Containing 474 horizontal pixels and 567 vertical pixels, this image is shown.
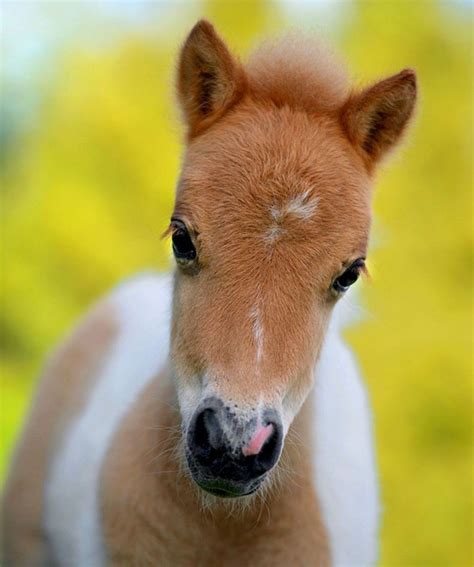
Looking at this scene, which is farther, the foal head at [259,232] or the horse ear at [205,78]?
the horse ear at [205,78]

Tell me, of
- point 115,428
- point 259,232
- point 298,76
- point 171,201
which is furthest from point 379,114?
point 171,201

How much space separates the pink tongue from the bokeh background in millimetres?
6900

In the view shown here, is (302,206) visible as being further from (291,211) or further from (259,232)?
(259,232)

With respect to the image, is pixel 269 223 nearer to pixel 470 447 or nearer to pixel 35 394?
pixel 35 394

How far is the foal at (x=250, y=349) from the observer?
2.63 m

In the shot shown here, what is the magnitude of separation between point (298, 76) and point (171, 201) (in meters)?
8.07

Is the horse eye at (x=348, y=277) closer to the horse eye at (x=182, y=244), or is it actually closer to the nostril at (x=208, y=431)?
the horse eye at (x=182, y=244)

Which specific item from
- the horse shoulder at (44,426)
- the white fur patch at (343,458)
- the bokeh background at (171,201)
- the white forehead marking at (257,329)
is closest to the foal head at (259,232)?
the white forehead marking at (257,329)

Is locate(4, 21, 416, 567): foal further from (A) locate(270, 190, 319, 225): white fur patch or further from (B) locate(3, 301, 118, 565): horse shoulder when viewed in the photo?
(B) locate(3, 301, 118, 565): horse shoulder

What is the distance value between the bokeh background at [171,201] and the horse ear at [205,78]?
6.41 m

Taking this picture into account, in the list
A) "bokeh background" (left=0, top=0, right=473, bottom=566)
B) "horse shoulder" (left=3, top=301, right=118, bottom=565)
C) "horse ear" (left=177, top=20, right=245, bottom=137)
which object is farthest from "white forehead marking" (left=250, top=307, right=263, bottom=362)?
"bokeh background" (left=0, top=0, right=473, bottom=566)

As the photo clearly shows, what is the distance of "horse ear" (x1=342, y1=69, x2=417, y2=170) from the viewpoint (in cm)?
311

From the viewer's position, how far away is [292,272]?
2709 millimetres

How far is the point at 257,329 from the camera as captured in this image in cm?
263
